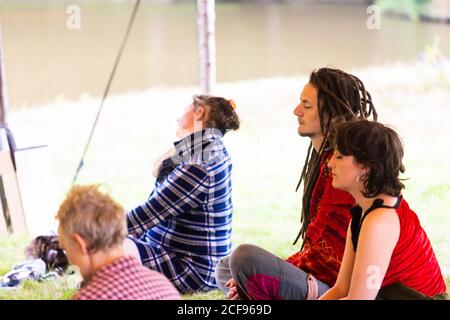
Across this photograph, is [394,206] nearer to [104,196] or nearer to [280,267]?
[280,267]

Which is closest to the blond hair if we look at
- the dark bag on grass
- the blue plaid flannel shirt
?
the blue plaid flannel shirt

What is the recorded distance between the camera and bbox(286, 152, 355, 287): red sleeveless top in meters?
Result: 2.33

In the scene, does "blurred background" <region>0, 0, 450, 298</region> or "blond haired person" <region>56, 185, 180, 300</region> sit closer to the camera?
"blond haired person" <region>56, 185, 180, 300</region>

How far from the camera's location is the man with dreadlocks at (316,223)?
2289 millimetres

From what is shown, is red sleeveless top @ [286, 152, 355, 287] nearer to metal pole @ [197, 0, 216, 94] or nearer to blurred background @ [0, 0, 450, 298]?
blurred background @ [0, 0, 450, 298]

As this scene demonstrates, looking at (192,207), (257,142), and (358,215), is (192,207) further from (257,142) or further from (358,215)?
(257,142)

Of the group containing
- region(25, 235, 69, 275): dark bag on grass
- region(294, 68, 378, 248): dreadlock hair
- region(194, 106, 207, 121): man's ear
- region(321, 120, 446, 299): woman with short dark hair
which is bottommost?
region(25, 235, 69, 275): dark bag on grass

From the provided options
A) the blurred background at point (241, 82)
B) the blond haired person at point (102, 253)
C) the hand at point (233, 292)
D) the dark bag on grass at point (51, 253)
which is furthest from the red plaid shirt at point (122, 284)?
the blurred background at point (241, 82)

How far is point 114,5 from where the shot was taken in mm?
5273

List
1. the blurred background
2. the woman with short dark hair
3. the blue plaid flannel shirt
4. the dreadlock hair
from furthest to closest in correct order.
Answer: the blurred background, the blue plaid flannel shirt, the dreadlock hair, the woman with short dark hair

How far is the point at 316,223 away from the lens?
2.37 m

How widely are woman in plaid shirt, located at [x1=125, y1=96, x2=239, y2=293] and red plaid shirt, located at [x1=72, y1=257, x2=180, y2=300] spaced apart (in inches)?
37.4

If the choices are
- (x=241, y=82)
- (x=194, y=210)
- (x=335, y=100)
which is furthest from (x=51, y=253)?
(x=241, y=82)
